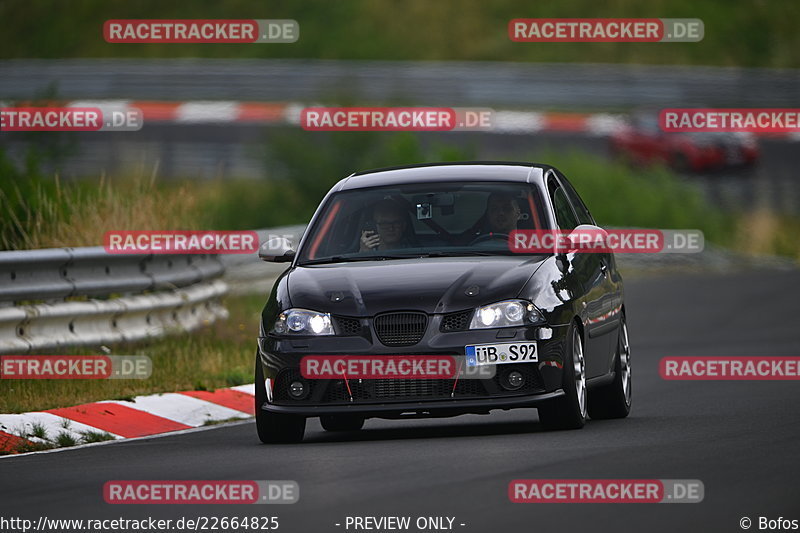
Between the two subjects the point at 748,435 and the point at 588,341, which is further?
the point at 588,341

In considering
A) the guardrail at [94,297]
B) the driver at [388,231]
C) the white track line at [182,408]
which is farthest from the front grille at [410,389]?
the guardrail at [94,297]

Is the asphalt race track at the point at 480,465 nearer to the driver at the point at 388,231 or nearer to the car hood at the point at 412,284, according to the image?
the car hood at the point at 412,284

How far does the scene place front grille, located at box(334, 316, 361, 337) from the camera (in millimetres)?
11219

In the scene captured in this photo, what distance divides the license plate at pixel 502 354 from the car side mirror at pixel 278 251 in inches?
70.2

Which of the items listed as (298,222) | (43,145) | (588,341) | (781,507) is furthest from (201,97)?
(781,507)

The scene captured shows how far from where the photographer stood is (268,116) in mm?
44156

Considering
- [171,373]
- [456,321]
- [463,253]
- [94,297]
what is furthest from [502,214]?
[94,297]

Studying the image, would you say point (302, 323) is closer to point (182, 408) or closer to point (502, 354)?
point (502, 354)

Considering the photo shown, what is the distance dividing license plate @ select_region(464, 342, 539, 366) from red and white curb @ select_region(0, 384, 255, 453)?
265cm

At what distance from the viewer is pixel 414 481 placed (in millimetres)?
9266

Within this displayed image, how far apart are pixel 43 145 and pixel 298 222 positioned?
18.8 feet

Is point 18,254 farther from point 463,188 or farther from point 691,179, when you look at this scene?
point 691,179

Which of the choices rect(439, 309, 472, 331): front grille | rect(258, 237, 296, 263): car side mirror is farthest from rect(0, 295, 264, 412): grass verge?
rect(439, 309, 472, 331): front grille

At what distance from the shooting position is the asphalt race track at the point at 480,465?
326 inches
